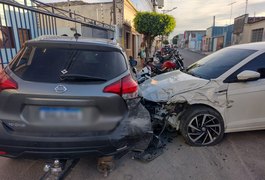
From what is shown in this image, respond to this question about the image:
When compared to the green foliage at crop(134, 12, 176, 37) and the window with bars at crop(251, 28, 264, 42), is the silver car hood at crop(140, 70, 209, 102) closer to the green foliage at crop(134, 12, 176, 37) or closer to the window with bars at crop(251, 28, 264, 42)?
the green foliage at crop(134, 12, 176, 37)

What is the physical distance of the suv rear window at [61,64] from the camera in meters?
2.10

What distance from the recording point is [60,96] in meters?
2.00

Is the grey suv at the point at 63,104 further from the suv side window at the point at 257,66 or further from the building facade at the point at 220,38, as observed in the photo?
the building facade at the point at 220,38

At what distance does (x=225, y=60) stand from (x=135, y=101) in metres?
2.31

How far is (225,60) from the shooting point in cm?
377

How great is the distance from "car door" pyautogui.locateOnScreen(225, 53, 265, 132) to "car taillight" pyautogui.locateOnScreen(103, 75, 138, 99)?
5.93 feet

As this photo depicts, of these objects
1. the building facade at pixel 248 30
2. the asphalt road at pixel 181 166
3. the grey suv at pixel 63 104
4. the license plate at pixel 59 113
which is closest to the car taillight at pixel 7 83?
the grey suv at pixel 63 104

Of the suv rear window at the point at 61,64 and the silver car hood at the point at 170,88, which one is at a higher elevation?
the suv rear window at the point at 61,64

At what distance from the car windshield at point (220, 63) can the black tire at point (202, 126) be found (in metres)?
0.63

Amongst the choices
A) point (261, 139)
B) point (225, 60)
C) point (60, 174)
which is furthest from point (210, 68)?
point (60, 174)

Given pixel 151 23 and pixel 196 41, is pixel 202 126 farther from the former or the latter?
pixel 196 41

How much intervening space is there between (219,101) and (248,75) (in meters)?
0.60

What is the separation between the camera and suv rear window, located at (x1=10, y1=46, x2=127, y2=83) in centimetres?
210

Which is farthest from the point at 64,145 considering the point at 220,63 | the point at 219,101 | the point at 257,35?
the point at 257,35
